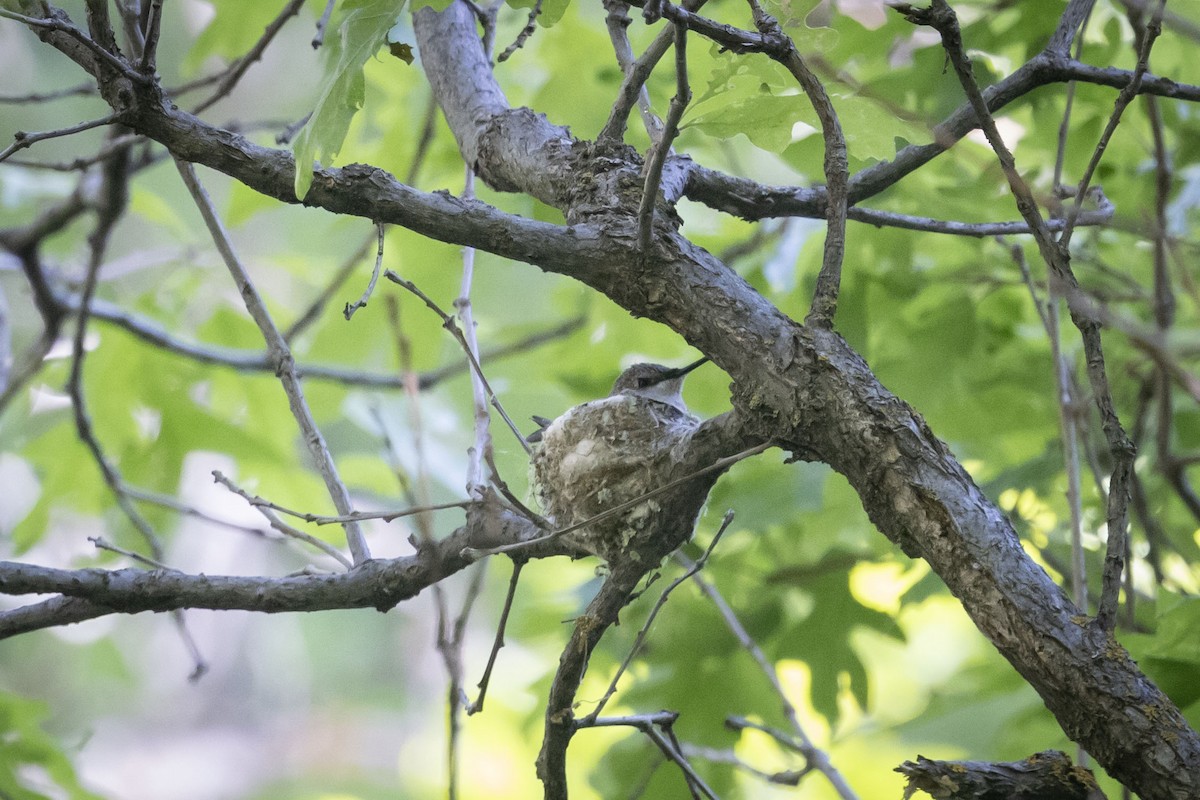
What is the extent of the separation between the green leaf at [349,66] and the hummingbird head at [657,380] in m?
1.72

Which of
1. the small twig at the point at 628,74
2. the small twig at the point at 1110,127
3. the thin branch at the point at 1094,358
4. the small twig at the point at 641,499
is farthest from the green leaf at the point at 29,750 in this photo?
the small twig at the point at 1110,127

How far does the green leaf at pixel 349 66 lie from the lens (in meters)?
1.55

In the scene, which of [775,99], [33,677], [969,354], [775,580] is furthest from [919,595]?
[33,677]

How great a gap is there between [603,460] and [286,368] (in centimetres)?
75

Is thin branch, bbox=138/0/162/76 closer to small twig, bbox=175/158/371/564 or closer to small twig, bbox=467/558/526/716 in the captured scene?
small twig, bbox=175/158/371/564

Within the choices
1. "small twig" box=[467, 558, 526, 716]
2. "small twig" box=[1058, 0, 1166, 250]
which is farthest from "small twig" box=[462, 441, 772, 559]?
"small twig" box=[1058, 0, 1166, 250]

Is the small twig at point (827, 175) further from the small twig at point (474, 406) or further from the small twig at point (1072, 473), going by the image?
the small twig at point (474, 406)

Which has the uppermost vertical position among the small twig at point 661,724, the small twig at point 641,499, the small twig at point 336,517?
the small twig at point 336,517

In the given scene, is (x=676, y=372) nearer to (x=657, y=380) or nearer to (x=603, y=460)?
(x=657, y=380)

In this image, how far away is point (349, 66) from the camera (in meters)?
1.59

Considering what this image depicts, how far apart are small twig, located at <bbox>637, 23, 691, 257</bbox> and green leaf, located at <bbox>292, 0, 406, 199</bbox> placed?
484 millimetres

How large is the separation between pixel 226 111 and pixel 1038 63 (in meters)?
12.6

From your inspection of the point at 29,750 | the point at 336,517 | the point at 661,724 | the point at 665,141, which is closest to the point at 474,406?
the point at 336,517

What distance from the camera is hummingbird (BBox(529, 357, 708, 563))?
196 cm
